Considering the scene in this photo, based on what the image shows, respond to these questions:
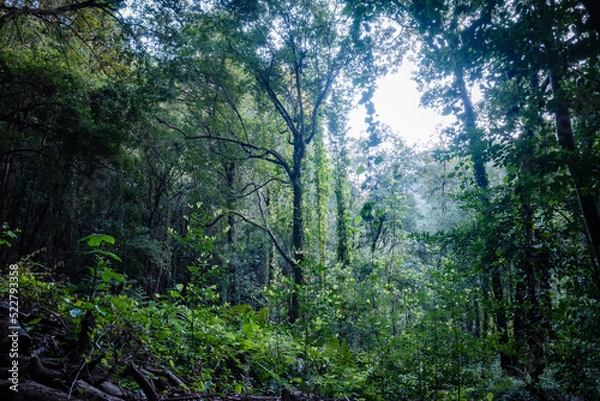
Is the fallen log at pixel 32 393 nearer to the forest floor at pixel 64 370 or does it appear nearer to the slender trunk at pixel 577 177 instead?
the forest floor at pixel 64 370

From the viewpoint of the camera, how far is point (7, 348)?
6.42ft

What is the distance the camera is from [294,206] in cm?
1169

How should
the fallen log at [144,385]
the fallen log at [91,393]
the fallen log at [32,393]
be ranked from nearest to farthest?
the fallen log at [32,393] < the fallen log at [91,393] < the fallen log at [144,385]

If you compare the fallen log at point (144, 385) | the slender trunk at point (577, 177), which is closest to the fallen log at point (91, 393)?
the fallen log at point (144, 385)

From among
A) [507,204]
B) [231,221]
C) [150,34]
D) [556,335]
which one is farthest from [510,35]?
[231,221]

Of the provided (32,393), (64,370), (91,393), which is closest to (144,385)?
(91,393)

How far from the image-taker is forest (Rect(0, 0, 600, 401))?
2.24 meters

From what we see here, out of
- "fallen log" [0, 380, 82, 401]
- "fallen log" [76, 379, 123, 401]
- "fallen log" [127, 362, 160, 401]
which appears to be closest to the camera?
"fallen log" [0, 380, 82, 401]

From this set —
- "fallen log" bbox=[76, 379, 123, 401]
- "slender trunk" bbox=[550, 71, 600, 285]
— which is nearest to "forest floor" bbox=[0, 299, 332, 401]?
"fallen log" bbox=[76, 379, 123, 401]

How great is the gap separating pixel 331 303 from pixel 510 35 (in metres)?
3.28

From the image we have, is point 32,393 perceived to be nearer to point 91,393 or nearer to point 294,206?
point 91,393

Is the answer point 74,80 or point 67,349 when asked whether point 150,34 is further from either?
point 67,349

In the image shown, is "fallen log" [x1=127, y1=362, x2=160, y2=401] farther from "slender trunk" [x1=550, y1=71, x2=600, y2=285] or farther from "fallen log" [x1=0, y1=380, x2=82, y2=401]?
"slender trunk" [x1=550, y1=71, x2=600, y2=285]

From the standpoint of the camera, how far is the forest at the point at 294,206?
2.24 m
